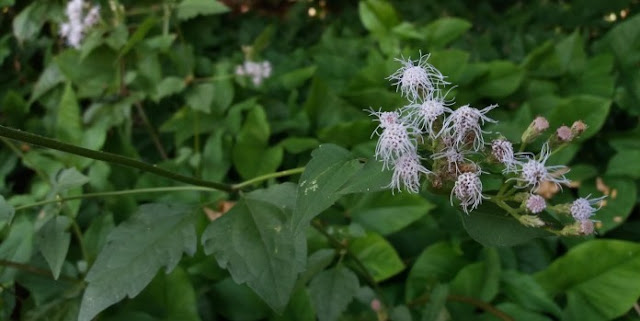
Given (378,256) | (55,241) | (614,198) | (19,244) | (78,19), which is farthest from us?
(78,19)

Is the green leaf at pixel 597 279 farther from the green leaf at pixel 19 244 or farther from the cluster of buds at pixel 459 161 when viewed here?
the green leaf at pixel 19 244

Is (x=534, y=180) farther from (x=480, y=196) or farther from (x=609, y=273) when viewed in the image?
(x=609, y=273)

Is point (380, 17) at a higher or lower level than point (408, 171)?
lower

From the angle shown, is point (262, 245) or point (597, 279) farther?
point (597, 279)

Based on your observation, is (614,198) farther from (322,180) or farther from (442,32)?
(322,180)

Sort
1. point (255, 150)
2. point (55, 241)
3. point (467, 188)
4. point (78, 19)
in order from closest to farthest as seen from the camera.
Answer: point (467, 188), point (55, 241), point (255, 150), point (78, 19)

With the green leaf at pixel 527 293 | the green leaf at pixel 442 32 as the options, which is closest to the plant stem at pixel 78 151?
the green leaf at pixel 527 293

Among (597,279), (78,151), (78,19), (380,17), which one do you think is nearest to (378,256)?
(597,279)
